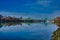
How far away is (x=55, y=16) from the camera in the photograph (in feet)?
6.14

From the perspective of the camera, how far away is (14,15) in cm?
190

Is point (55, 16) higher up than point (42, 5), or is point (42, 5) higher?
point (42, 5)

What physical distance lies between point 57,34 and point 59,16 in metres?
0.26

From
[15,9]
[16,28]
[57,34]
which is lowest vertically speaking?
[57,34]

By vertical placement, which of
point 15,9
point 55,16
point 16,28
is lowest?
point 16,28

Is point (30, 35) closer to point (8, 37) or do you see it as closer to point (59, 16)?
point (8, 37)

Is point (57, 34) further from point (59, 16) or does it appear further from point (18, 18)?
point (18, 18)

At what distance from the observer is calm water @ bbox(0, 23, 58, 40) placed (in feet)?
6.08

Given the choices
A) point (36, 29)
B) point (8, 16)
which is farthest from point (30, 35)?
point (8, 16)

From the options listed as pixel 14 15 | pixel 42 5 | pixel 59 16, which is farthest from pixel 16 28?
pixel 59 16

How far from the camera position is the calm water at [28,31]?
1853mm

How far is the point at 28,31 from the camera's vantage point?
73.7 inches

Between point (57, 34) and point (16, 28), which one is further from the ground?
point (16, 28)

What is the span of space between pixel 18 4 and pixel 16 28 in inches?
13.7
